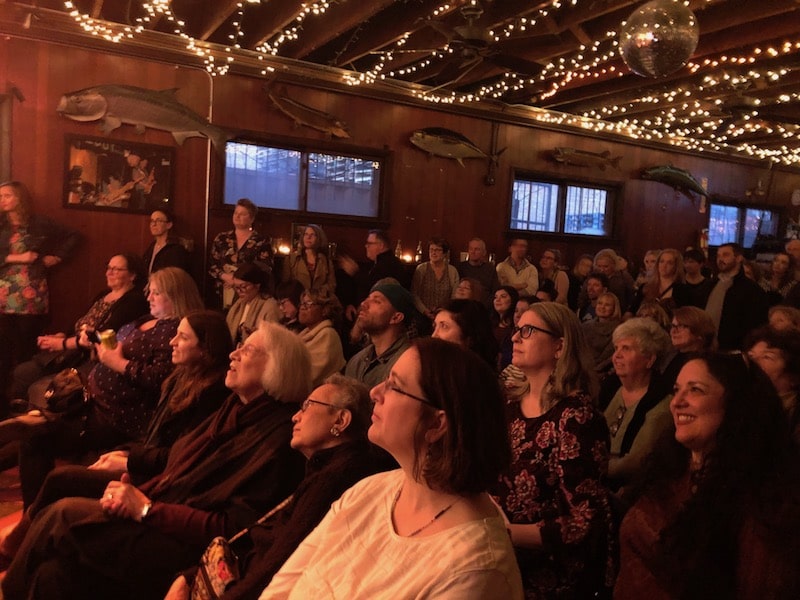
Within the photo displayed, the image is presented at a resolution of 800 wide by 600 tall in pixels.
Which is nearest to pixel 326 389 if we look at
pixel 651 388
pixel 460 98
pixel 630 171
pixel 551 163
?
pixel 651 388

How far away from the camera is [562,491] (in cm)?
191

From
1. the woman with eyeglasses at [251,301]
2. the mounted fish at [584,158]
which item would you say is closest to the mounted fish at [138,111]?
the woman with eyeglasses at [251,301]

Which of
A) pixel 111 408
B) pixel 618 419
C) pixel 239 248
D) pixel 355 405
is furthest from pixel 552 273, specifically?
pixel 355 405

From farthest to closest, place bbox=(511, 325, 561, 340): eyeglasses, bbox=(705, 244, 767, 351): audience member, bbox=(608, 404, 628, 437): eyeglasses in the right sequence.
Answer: bbox=(705, 244, 767, 351): audience member, bbox=(608, 404, 628, 437): eyeglasses, bbox=(511, 325, 561, 340): eyeglasses

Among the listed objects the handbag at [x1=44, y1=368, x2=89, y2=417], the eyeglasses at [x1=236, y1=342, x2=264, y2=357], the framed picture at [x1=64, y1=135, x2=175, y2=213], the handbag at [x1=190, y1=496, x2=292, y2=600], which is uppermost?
the framed picture at [x1=64, y1=135, x2=175, y2=213]

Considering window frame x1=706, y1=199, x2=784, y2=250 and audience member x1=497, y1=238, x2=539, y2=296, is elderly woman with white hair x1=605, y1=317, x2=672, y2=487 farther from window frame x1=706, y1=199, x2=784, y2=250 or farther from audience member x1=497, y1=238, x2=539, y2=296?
window frame x1=706, y1=199, x2=784, y2=250

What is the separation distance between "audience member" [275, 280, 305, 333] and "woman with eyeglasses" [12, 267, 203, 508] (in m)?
→ 0.95

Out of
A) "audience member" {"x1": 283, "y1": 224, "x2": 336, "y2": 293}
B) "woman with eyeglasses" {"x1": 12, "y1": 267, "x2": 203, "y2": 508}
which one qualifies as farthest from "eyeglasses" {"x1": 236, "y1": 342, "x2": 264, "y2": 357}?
"audience member" {"x1": 283, "y1": 224, "x2": 336, "y2": 293}

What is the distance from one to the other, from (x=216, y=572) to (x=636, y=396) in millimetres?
1831

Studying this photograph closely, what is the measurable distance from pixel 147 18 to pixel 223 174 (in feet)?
4.36

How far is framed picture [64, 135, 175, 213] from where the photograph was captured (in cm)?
532

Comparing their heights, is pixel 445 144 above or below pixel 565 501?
above

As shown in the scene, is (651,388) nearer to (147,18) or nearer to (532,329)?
(532,329)

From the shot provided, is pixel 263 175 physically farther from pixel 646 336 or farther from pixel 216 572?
pixel 216 572
